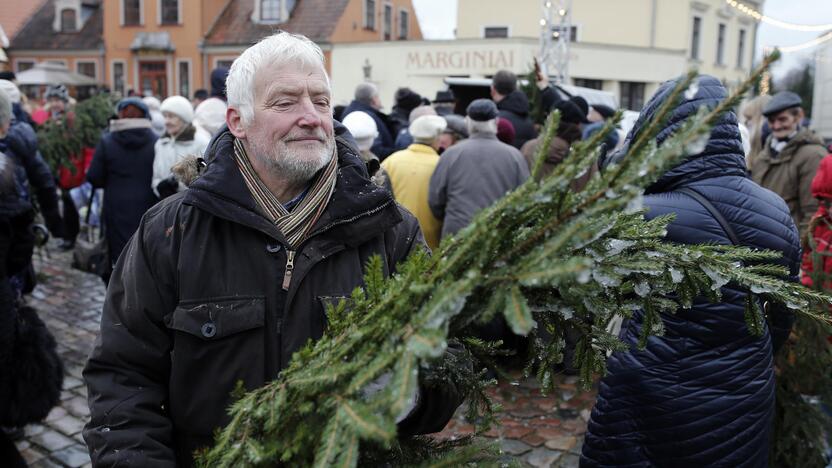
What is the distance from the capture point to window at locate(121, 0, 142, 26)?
112 feet

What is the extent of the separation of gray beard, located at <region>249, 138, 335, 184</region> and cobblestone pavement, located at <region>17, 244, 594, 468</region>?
1556mm

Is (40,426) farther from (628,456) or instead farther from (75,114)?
(75,114)

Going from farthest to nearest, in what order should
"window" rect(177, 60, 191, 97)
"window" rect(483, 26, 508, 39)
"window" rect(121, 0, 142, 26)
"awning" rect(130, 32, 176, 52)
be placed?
"window" rect(121, 0, 142, 26) → "window" rect(177, 60, 191, 97) → "awning" rect(130, 32, 176, 52) → "window" rect(483, 26, 508, 39)

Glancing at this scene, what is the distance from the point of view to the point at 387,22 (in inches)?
1435

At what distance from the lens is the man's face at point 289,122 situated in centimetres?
216

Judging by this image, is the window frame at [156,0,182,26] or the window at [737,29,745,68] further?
the window at [737,29,745,68]

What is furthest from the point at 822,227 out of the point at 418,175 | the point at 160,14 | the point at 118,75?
Answer: the point at 118,75

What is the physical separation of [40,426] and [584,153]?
441cm

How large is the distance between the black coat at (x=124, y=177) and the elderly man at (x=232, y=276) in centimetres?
384

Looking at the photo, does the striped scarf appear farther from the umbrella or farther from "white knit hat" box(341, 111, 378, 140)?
the umbrella

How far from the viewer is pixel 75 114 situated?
9.06 m

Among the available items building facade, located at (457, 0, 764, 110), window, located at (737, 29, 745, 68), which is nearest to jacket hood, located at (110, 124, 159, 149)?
building facade, located at (457, 0, 764, 110)

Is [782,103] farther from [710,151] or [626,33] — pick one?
[626,33]

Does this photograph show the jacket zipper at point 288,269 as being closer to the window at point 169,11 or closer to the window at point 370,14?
the window at point 370,14
